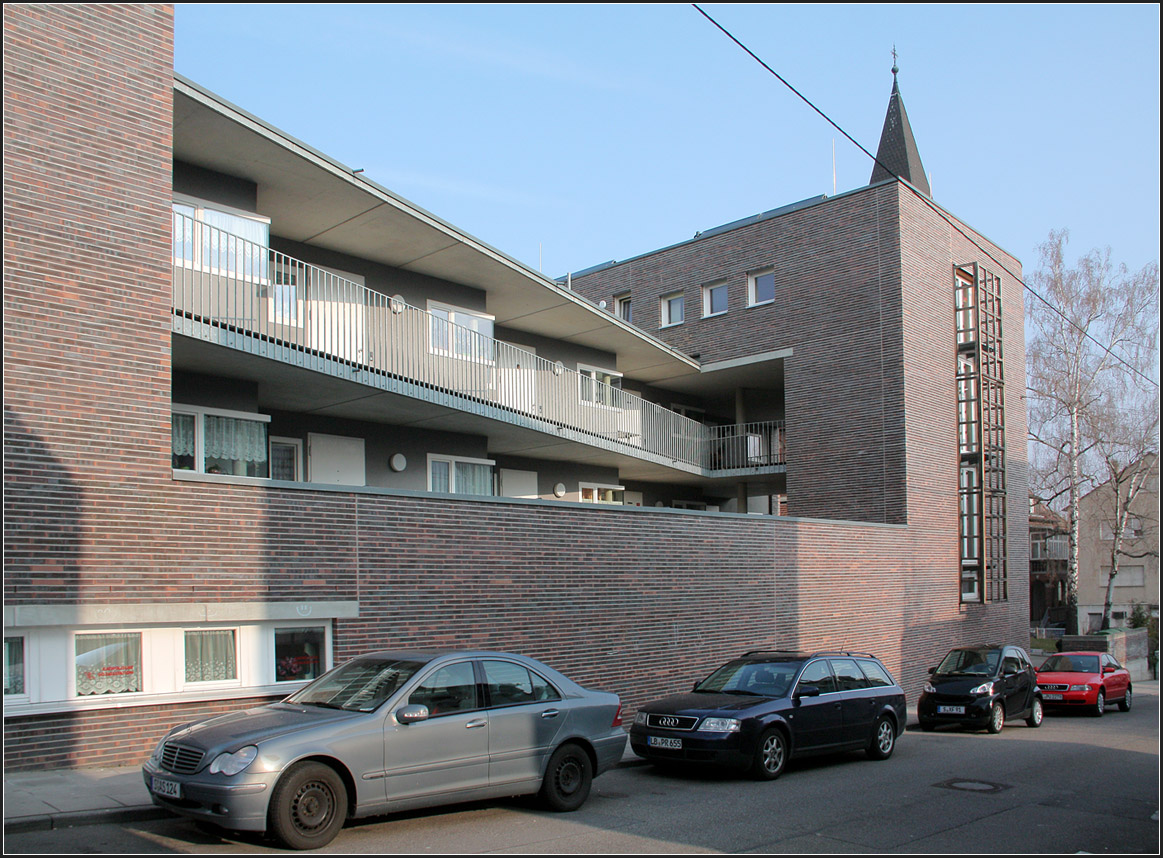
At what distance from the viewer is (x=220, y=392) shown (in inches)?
569

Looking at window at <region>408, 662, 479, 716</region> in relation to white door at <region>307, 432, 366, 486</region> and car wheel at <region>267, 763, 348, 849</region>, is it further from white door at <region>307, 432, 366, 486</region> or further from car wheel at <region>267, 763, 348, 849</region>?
white door at <region>307, 432, 366, 486</region>

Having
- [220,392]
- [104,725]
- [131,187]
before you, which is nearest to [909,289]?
Answer: [220,392]

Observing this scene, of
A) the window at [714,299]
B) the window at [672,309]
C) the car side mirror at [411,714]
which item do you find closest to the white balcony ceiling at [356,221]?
the window at [714,299]

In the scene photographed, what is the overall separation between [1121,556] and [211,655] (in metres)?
49.6

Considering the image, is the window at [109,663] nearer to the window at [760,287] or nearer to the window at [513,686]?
the window at [513,686]

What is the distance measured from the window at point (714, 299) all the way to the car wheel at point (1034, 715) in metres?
12.5

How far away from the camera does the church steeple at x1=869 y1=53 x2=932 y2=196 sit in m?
34.9

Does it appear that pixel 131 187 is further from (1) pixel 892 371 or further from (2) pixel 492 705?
(1) pixel 892 371

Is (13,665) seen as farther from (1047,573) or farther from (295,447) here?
(1047,573)

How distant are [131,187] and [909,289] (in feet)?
57.9

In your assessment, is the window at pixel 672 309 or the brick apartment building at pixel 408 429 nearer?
the brick apartment building at pixel 408 429

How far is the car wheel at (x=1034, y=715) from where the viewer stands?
18.4 metres

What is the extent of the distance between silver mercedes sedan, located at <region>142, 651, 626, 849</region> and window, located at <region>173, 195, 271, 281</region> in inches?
265

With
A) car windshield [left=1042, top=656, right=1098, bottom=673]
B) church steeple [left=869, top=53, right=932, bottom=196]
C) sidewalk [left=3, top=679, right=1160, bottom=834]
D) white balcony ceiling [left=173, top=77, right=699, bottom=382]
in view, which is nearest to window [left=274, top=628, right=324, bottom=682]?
sidewalk [left=3, top=679, right=1160, bottom=834]
